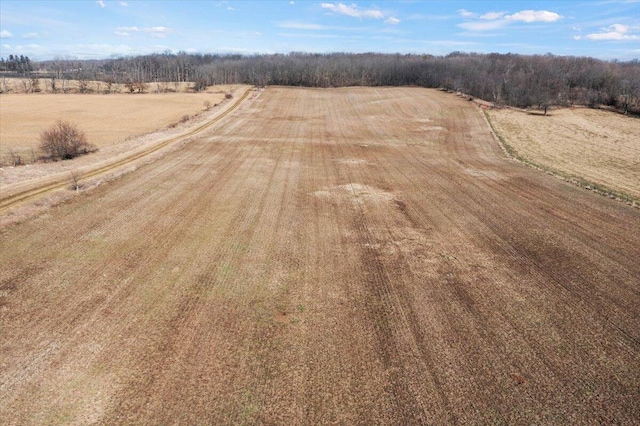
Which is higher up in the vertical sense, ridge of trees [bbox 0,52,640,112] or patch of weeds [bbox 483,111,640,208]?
ridge of trees [bbox 0,52,640,112]

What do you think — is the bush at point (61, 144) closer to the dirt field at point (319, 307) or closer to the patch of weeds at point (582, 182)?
the dirt field at point (319, 307)

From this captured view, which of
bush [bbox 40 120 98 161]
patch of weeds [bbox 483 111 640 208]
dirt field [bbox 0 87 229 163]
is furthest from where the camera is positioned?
dirt field [bbox 0 87 229 163]

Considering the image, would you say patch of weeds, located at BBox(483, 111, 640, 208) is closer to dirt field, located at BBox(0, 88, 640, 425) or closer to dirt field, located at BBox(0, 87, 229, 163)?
dirt field, located at BBox(0, 88, 640, 425)

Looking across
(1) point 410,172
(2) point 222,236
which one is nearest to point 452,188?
(1) point 410,172

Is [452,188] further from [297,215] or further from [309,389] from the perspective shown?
[309,389]

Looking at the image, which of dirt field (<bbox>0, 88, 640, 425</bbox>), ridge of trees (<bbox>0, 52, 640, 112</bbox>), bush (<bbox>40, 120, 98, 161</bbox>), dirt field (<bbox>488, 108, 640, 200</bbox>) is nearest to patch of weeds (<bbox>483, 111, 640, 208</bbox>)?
dirt field (<bbox>488, 108, 640, 200</bbox>)

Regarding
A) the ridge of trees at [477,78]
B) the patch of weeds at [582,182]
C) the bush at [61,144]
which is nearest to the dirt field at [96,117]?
the bush at [61,144]
